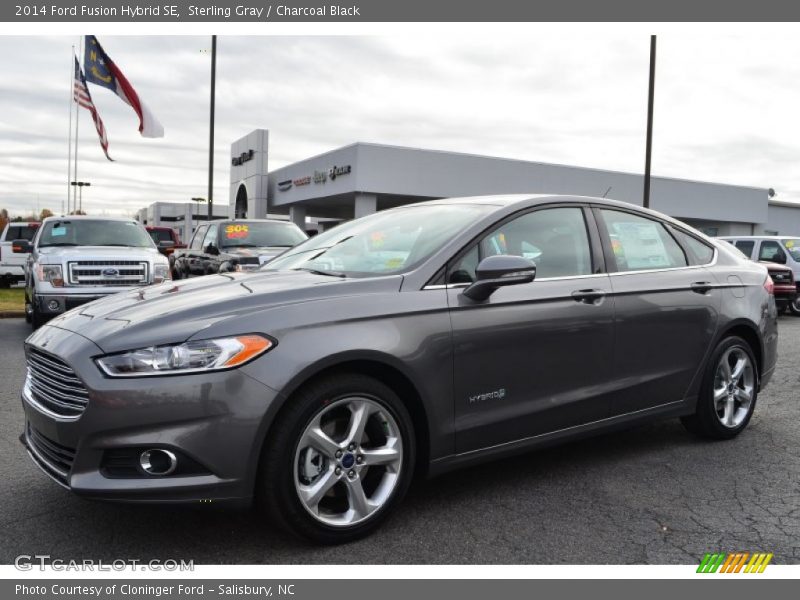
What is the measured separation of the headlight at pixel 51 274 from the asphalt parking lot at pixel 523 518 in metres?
5.62

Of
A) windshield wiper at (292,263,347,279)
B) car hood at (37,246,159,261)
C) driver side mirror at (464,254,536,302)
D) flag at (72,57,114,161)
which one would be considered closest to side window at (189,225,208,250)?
car hood at (37,246,159,261)

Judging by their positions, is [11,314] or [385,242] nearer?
[385,242]

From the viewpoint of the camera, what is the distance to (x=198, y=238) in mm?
14281

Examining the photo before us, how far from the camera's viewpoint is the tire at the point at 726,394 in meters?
5.02

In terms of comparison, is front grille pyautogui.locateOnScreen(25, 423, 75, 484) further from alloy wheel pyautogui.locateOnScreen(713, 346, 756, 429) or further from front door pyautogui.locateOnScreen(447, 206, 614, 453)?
alloy wheel pyautogui.locateOnScreen(713, 346, 756, 429)

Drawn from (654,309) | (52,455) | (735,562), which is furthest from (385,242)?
(735,562)

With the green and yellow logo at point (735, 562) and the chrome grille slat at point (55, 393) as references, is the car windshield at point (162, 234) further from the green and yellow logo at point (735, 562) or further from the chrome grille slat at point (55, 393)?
the green and yellow logo at point (735, 562)

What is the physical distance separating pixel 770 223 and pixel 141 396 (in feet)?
171

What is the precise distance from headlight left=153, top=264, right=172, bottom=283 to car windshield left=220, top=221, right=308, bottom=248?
1.53 m

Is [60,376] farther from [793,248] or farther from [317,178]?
[317,178]

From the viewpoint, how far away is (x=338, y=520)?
3332 mm

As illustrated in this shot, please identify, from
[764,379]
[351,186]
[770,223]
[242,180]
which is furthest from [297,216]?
[764,379]

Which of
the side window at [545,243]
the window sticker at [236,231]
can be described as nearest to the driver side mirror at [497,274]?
the side window at [545,243]

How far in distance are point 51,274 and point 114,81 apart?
1449cm
